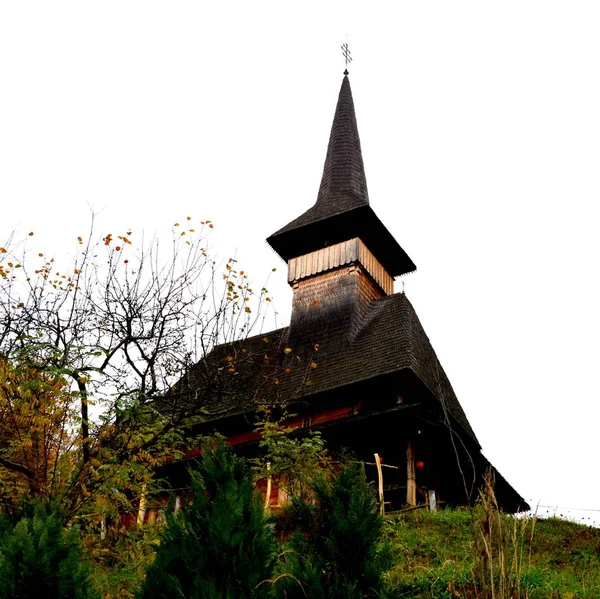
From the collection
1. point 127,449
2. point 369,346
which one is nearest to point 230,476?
point 127,449

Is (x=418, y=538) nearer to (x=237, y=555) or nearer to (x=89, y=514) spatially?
(x=89, y=514)

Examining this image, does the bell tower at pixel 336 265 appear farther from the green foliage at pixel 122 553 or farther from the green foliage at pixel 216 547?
the green foliage at pixel 216 547

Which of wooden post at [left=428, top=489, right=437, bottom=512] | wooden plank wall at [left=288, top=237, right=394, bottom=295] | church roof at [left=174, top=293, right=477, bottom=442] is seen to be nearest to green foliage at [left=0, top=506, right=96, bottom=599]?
church roof at [left=174, top=293, right=477, bottom=442]

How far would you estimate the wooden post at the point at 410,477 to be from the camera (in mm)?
13577

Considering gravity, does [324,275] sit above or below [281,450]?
above

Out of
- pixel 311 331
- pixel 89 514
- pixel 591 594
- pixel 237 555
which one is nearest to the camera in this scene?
pixel 237 555

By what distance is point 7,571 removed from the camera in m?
4.69

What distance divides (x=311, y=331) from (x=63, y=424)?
10.2 meters

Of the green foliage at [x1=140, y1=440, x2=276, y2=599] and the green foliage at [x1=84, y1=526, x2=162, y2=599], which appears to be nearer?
the green foliage at [x1=140, y1=440, x2=276, y2=599]

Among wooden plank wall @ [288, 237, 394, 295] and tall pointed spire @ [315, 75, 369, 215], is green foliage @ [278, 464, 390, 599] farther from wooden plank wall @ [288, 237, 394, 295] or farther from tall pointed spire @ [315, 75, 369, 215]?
tall pointed spire @ [315, 75, 369, 215]

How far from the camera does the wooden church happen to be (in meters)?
13.9

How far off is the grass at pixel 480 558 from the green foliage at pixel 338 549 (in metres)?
0.26

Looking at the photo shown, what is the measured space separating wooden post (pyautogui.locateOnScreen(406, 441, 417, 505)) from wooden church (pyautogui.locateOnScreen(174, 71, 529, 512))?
3 cm

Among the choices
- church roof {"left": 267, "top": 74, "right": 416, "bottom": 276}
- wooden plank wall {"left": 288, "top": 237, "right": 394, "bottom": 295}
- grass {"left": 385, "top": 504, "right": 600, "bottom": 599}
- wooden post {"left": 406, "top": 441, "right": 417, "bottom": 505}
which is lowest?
grass {"left": 385, "top": 504, "right": 600, "bottom": 599}
